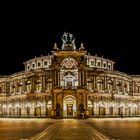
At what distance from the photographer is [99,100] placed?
112938mm

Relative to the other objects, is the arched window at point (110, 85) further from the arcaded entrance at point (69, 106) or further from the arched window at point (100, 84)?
the arcaded entrance at point (69, 106)

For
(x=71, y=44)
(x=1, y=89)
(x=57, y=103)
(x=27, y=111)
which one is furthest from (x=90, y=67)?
(x=1, y=89)

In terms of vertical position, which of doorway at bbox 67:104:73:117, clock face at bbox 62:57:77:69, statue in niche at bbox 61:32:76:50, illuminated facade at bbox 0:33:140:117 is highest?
statue in niche at bbox 61:32:76:50

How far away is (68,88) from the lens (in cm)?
10356

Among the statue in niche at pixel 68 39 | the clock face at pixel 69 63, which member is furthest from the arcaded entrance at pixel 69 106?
the statue in niche at pixel 68 39

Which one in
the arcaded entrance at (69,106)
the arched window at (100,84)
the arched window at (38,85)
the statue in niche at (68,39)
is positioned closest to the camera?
the arcaded entrance at (69,106)

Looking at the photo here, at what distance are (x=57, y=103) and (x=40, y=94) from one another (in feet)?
36.8

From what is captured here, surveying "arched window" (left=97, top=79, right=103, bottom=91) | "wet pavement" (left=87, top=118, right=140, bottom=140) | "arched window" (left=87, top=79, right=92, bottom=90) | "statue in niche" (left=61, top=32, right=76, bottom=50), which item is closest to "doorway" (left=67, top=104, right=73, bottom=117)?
"arched window" (left=87, top=79, right=92, bottom=90)

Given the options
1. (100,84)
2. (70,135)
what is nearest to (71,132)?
(70,135)

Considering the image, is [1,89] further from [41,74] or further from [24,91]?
[41,74]

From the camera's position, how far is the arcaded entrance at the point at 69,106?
10506 cm

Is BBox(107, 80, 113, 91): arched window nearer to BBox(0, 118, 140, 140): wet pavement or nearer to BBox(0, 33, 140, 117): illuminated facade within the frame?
BBox(0, 33, 140, 117): illuminated facade

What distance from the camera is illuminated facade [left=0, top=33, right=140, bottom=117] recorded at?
4122 inches

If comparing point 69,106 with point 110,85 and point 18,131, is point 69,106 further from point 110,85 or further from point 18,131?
point 18,131
